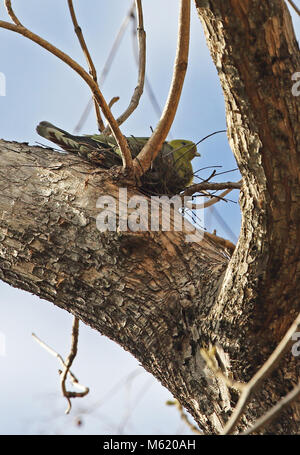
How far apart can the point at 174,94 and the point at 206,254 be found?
69 cm

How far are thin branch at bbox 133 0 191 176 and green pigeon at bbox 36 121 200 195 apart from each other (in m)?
0.18

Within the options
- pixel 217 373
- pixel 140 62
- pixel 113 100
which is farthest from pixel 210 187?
pixel 217 373

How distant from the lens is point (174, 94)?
2.26m

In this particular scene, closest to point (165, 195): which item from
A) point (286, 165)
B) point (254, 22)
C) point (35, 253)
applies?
point (35, 253)

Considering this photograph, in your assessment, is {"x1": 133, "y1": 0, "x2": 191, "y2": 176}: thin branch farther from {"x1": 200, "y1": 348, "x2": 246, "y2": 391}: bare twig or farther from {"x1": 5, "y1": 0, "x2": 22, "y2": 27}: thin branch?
{"x1": 200, "y1": 348, "x2": 246, "y2": 391}: bare twig

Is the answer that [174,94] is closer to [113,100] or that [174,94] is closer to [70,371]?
[113,100]

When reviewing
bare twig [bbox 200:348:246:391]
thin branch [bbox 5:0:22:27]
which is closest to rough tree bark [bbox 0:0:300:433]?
bare twig [bbox 200:348:246:391]

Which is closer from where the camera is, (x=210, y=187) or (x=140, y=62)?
(x=210, y=187)

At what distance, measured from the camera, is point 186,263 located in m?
2.21

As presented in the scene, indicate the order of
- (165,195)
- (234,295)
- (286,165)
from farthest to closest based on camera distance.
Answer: (165,195) → (234,295) → (286,165)

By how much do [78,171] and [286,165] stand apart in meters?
1.04

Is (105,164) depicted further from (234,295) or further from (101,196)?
(234,295)

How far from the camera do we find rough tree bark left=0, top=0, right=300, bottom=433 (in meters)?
1.62

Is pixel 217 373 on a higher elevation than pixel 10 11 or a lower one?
lower
